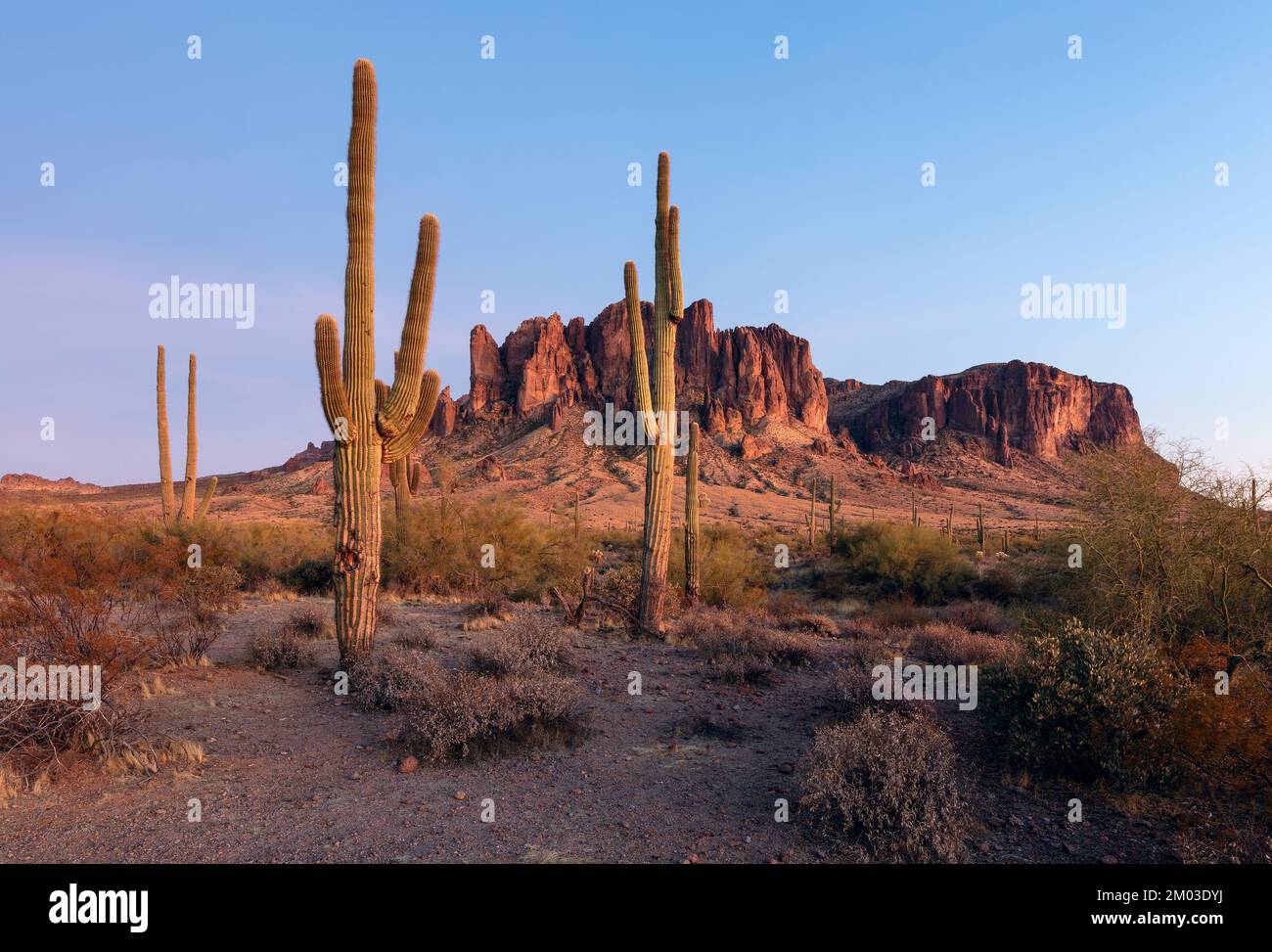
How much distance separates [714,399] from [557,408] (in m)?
19.6

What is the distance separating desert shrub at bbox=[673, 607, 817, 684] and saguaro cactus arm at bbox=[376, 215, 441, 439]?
5.15 metres

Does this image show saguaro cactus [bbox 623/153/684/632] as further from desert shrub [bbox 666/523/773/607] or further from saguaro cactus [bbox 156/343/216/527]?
saguaro cactus [bbox 156/343/216/527]

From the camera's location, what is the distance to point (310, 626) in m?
10.8

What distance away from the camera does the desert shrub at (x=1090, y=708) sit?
5.16 meters

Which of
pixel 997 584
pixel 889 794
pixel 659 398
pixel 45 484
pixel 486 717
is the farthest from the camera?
pixel 45 484

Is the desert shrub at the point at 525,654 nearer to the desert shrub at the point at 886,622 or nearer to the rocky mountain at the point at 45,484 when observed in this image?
the desert shrub at the point at 886,622

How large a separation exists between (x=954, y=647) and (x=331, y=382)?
8508 millimetres

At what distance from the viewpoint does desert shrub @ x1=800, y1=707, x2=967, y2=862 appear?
4.34 m

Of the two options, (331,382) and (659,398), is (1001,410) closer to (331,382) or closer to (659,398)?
(659,398)

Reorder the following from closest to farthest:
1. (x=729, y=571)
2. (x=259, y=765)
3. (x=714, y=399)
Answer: (x=259, y=765), (x=729, y=571), (x=714, y=399)

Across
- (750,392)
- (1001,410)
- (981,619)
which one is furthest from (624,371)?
(981,619)
